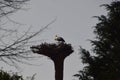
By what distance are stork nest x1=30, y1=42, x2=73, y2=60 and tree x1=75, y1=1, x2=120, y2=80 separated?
5.63 m

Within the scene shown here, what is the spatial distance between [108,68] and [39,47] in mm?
8290

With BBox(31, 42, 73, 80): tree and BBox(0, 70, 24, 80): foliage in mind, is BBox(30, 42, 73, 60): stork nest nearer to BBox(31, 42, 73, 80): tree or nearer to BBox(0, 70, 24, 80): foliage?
BBox(31, 42, 73, 80): tree

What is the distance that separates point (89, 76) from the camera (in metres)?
21.6

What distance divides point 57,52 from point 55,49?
309mm

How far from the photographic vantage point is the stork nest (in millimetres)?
27641

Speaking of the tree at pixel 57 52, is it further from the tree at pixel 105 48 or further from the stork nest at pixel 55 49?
the tree at pixel 105 48

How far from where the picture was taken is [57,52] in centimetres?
2803

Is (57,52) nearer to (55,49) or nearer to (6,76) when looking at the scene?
(55,49)

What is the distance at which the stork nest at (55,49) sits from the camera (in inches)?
1088

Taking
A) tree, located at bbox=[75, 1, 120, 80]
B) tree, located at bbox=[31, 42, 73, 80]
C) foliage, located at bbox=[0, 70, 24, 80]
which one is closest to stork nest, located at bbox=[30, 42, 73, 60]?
tree, located at bbox=[31, 42, 73, 80]

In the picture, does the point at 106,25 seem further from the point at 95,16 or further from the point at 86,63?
the point at 86,63

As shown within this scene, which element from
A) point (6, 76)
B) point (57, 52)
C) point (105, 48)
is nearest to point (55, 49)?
point (57, 52)

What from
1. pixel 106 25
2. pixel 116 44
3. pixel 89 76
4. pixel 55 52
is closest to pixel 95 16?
pixel 106 25

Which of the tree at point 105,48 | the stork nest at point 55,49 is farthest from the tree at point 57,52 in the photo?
the tree at point 105,48
